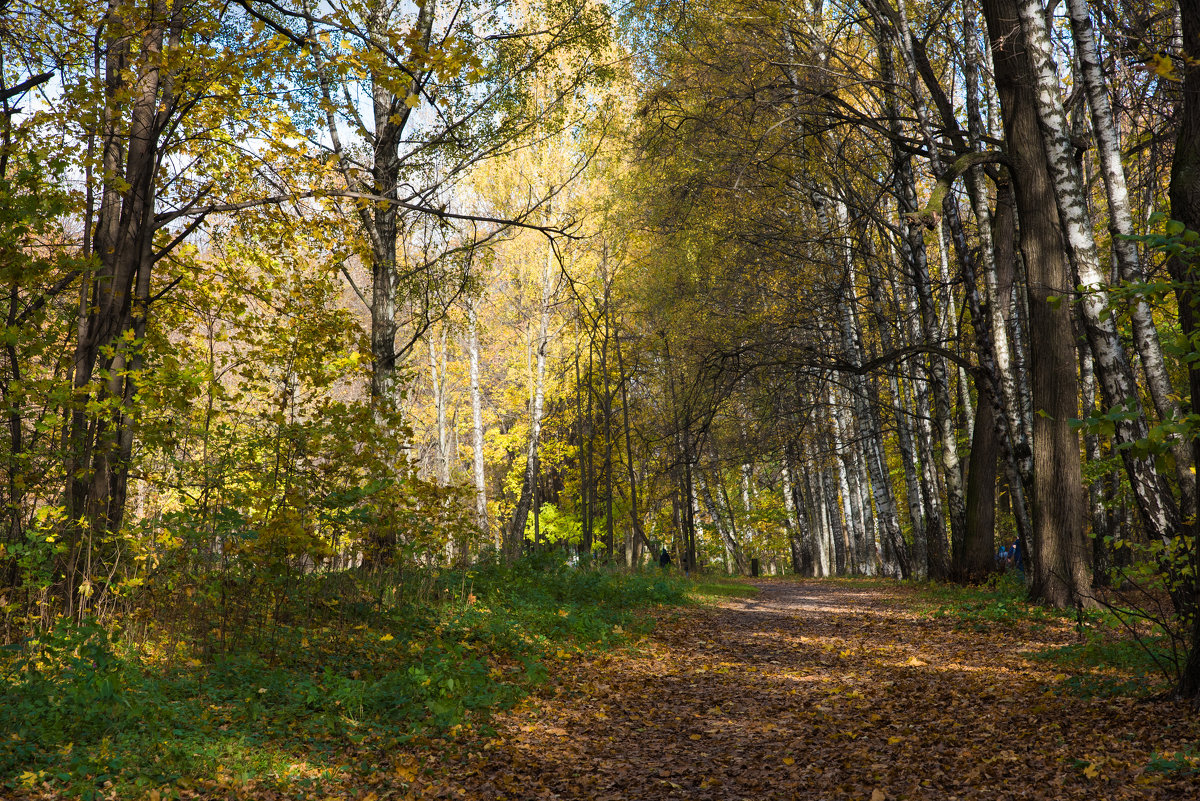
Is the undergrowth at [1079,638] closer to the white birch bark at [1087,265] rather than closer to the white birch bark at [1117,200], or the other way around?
the white birch bark at [1087,265]

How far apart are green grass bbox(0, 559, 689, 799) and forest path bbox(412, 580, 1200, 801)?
1.51ft

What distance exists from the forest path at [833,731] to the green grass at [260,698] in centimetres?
46

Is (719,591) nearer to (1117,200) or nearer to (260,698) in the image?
(1117,200)

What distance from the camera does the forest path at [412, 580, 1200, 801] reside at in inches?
157

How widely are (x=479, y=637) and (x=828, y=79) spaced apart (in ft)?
31.9

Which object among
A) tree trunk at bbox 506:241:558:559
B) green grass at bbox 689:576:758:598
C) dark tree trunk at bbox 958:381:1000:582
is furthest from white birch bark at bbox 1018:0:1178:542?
tree trunk at bbox 506:241:558:559

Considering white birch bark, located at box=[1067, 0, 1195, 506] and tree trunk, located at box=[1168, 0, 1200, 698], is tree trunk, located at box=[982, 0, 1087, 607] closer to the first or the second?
white birch bark, located at box=[1067, 0, 1195, 506]

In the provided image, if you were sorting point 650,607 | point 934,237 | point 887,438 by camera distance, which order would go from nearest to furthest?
1. point 650,607
2. point 934,237
3. point 887,438

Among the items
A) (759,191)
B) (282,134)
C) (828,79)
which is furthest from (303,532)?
(759,191)

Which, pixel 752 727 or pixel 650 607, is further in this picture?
Result: pixel 650 607

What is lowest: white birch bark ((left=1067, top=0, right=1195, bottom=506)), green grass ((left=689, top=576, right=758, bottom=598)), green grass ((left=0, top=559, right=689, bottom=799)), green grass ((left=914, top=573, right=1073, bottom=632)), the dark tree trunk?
green grass ((left=689, top=576, right=758, bottom=598))

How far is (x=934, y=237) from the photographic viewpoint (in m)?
17.4

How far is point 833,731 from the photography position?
5074 millimetres

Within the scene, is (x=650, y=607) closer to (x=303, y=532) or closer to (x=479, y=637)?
(x=479, y=637)
